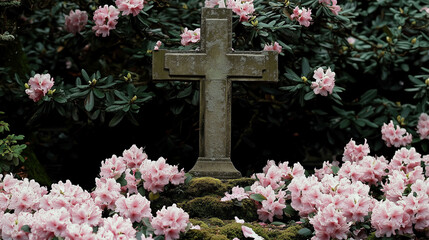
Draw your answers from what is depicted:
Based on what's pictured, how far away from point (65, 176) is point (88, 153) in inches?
12.5

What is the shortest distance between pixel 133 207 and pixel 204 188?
23.4 inches

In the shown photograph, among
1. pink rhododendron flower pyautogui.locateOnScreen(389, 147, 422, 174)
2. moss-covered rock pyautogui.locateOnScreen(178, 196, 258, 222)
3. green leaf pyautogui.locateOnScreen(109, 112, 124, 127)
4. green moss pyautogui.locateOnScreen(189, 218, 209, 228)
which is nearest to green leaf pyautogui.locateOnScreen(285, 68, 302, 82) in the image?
pink rhododendron flower pyautogui.locateOnScreen(389, 147, 422, 174)

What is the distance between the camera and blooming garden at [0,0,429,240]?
2859 mm

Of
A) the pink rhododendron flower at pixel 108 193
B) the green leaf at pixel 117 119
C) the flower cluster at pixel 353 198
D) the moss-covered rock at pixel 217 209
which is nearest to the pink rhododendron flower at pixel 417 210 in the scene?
the flower cluster at pixel 353 198

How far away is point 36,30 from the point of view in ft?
19.3

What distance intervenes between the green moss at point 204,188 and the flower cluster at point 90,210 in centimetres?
8

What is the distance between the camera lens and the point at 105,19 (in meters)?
4.25

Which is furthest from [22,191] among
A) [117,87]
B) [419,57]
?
[419,57]

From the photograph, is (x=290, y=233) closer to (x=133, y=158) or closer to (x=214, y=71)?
(x=133, y=158)

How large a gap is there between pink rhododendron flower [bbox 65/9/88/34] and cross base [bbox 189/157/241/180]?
1.89 m

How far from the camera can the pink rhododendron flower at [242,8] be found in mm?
4020

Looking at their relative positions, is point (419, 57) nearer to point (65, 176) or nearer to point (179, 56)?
point (179, 56)

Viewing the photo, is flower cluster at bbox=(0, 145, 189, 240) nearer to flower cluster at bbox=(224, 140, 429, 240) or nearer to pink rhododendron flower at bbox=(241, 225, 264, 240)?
pink rhododendron flower at bbox=(241, 225, 264, 240)

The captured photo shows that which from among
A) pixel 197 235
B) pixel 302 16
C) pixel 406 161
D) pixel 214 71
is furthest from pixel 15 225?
pixel 302 16
